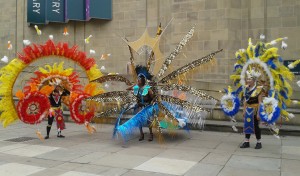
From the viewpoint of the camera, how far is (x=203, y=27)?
15.0 m

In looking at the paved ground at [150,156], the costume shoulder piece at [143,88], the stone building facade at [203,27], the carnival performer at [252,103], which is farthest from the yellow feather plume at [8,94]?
the carnival performer at [252,103]

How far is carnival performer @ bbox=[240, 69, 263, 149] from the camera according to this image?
868cm

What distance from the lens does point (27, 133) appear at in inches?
459

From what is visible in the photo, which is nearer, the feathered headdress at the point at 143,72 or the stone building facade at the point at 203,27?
the feathered headdress at the point at 143,72

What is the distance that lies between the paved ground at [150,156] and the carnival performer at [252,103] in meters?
0.49

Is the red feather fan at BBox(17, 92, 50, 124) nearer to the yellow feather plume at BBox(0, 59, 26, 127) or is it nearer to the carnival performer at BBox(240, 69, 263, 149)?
the yellow feather plume at BBox(0, 59, 26, 127)

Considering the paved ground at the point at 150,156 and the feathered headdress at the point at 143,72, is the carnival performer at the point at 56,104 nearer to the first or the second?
the paved ground at the point at 150,156

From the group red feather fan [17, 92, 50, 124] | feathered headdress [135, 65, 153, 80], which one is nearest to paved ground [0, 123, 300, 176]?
red feather fan [17, 92, 50, 124]

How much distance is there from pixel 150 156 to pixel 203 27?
329 inches

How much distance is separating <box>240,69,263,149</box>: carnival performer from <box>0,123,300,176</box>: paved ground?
49cm

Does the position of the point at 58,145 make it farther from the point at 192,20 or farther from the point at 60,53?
the point at 192,20

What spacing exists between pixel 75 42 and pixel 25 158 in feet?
39.1

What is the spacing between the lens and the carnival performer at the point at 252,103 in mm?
8680

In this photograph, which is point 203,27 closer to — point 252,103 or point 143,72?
point 143,72
